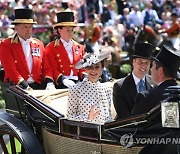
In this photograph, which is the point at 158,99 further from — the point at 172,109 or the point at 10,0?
the point at 10,0

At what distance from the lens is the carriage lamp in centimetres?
348

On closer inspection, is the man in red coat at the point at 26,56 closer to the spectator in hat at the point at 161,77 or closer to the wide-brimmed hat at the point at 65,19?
the wide-brimmed hat at the point at 65,19

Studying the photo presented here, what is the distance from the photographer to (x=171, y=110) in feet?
11.5

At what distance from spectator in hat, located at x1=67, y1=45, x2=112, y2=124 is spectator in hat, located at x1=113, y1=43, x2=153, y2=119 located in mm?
Result: 128

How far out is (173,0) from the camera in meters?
20.4

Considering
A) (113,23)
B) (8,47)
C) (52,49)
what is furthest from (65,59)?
(113,23)

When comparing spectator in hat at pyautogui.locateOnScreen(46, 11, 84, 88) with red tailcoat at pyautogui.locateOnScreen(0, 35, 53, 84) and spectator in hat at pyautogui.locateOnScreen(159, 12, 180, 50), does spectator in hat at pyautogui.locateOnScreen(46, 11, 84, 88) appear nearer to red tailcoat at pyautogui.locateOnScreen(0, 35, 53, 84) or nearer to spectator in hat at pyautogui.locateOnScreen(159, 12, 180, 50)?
red tailcoat at pyautogui.locateOnScreen(0, 35, 53, 84)

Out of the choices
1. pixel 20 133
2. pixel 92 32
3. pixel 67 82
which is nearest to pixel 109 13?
pixel 92 32

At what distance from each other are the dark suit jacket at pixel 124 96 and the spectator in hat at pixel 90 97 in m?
0.12

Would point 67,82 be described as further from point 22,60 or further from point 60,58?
point 22,60

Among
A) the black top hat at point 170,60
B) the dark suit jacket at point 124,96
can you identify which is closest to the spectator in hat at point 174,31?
the dark suit jacket at point 124,96

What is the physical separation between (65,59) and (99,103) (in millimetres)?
2014

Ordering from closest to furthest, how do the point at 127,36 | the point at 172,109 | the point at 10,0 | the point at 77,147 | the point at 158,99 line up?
the point at 172,109, the point at 158,99, the point at 77,147, the point at 10,0, the point at 127,36

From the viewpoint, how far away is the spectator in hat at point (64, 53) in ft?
21.2
